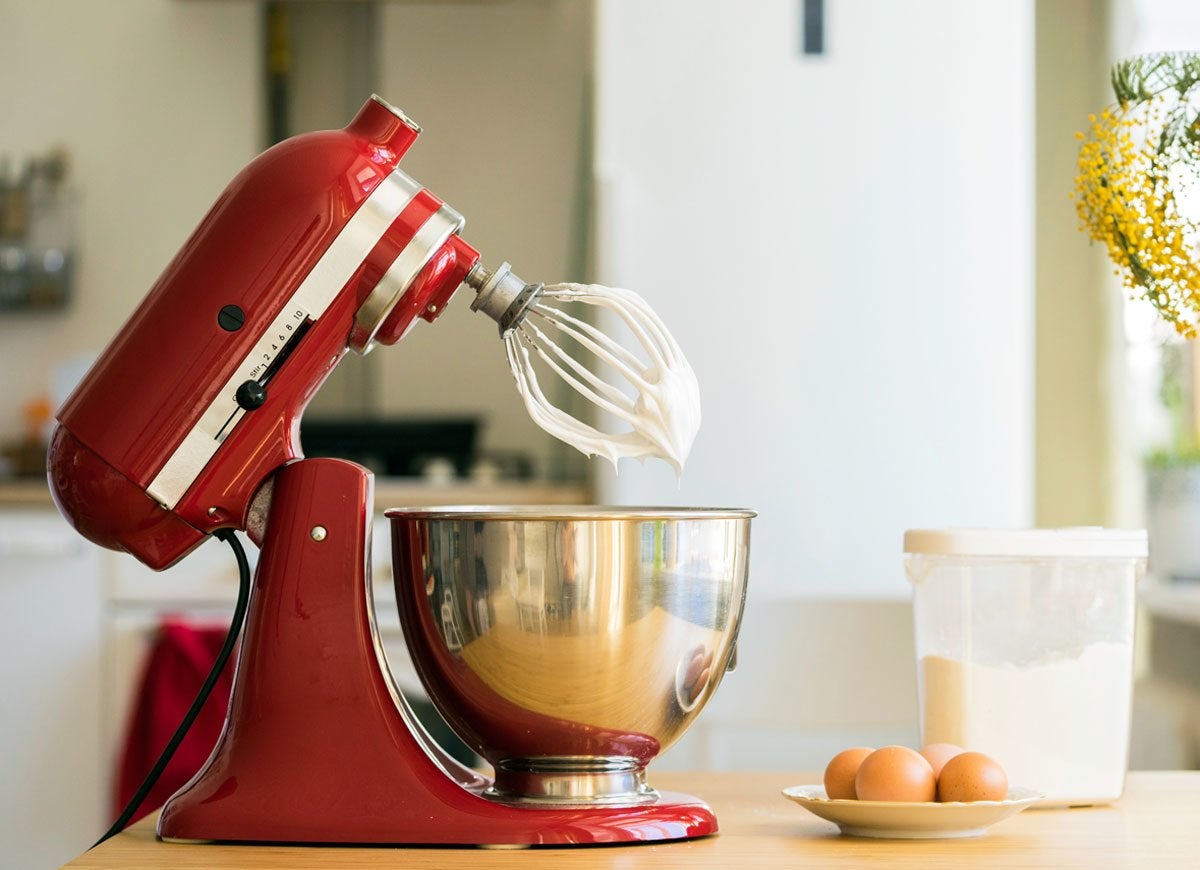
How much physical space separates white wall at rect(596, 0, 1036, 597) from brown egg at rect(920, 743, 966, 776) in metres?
1.44

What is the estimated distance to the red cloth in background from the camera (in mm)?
2225

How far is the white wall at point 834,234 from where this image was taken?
7.13 feet

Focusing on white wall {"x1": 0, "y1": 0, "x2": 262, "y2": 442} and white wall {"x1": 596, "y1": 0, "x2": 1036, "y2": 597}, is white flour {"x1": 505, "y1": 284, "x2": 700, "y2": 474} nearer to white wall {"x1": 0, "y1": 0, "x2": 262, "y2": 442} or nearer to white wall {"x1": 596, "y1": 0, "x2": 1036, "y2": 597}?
white wall {"x1": 596, "y1": 0, "x2": 1036, "y2": 597}

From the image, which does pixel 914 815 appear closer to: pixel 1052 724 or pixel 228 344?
pixel 1052 724

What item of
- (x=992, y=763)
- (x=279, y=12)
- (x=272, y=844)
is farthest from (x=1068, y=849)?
(x=279, y=12)

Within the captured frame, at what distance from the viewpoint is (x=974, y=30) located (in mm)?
2203

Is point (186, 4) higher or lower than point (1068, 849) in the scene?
higher

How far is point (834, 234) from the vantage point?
2.19 meters

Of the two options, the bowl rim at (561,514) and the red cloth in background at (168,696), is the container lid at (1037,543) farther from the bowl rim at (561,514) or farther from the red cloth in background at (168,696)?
the red cloth in background at (168,696)

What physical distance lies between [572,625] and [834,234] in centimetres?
162

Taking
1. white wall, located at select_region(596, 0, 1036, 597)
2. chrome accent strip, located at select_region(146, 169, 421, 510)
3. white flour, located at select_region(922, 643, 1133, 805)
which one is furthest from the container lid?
white wall, located at select_region(596, 0, 1036, 597)

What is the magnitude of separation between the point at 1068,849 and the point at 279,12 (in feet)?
8.97

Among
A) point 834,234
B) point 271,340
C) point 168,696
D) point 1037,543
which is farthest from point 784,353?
point 271,340

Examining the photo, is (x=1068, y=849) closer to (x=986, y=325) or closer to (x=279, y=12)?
(x=986, y=325)
